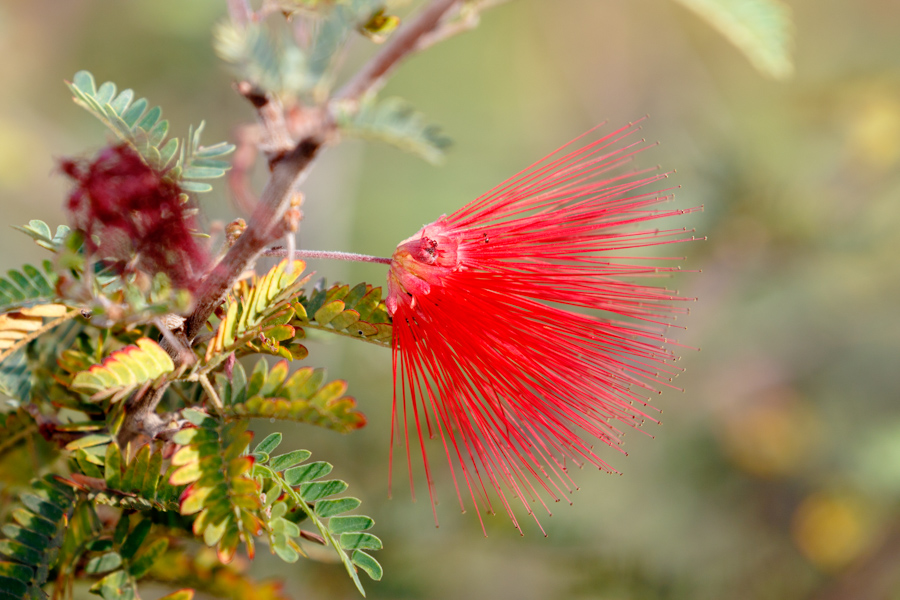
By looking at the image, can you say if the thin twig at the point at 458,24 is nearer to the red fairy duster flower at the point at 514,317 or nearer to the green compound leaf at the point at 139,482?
the red fairy duster flower at the point at 514,317

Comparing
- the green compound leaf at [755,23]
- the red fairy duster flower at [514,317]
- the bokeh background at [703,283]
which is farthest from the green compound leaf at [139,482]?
the green compound leaf at [755,23]

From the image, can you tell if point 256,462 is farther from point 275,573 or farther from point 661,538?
point 661,538

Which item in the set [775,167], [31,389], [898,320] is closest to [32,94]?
[31,389]

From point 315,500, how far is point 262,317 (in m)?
0.26

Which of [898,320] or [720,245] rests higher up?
[898,320]

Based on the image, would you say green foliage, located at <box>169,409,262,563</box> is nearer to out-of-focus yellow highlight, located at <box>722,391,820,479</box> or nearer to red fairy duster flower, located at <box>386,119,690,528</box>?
red fairy duster flower, located at <box>386,119,690,528</box>

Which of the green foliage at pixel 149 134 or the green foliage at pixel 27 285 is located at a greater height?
the green foliage at pixel 149 134

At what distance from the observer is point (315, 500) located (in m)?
0.90

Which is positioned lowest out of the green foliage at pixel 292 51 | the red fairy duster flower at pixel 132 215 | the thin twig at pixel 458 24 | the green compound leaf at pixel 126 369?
the green compound leaf at pixel 126 369

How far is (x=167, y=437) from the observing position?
912mm

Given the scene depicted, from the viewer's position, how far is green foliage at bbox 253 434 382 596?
2.80ft

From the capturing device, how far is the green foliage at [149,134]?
2.82 ft

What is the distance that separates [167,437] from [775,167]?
262cm

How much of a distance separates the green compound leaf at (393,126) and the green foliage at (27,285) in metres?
0.53
